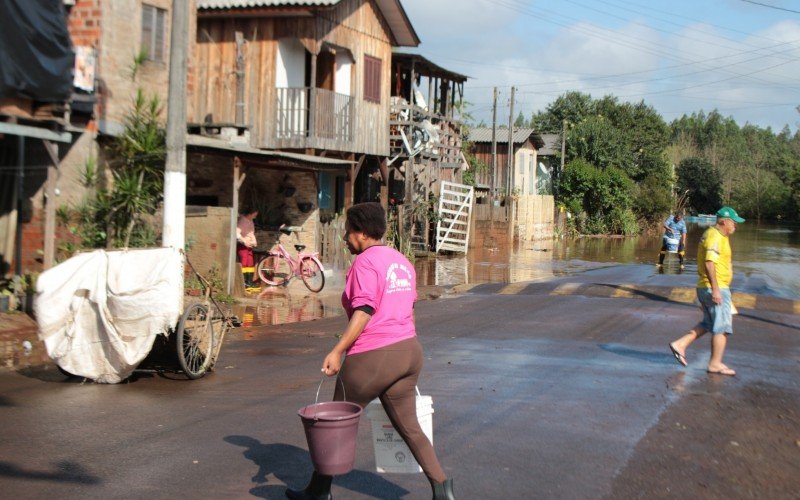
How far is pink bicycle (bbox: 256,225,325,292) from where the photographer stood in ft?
57.9

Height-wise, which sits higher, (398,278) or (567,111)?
(567,111)

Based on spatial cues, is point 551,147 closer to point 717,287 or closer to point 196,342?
point 717,287

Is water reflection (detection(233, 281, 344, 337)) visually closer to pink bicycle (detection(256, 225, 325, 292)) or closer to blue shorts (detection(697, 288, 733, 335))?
pink bicycle (detection(256, 225, 325, 292))

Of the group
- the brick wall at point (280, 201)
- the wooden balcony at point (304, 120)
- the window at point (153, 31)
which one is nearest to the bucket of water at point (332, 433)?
the window at point (153, 31)

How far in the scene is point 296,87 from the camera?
857 inches

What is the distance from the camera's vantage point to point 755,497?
5.55 m

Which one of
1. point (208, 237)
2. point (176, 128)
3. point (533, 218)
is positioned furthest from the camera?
point (533, 218)

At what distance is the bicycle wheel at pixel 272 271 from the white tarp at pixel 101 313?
9335 millimetres

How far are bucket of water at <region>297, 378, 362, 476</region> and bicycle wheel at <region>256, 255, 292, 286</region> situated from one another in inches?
517

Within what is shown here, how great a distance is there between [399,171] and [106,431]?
22761 mm

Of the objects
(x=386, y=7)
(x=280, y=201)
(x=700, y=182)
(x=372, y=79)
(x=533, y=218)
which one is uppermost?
(x=386, y=7)

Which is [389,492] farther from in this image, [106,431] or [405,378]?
[106,431]

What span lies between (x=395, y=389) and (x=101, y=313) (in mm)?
4341

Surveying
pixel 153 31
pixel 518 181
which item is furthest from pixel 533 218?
pixel 153 31
